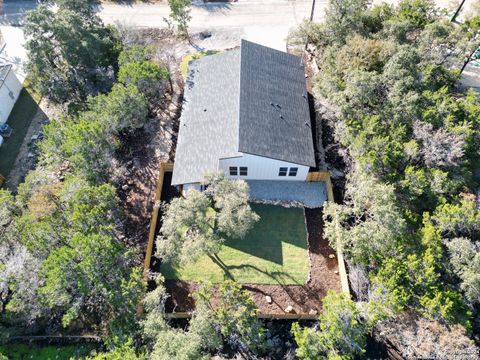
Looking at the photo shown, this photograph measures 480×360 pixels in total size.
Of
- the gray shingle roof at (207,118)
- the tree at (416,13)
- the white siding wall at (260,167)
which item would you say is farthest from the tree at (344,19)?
the white siding wall at (260,167)

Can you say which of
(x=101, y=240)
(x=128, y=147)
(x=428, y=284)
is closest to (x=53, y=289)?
(x=101, y=240)

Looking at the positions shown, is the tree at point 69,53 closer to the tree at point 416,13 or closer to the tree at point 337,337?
the tree at point 337,337

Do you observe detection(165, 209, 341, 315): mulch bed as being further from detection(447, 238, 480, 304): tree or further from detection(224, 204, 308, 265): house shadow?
detection(447, 238, 480, 304): tree

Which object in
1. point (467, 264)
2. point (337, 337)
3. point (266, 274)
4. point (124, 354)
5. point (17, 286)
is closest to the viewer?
point (124, 354)

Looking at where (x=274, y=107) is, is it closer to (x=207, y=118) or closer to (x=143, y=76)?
(x=207, y=118)

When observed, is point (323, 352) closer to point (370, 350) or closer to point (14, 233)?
point (370, 350)

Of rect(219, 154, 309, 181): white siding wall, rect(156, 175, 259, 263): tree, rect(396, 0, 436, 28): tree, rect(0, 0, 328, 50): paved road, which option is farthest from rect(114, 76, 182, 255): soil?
rect(396, 0, 436, 28): tree

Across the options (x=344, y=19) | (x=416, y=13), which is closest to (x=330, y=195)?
(x=344, y=19)
